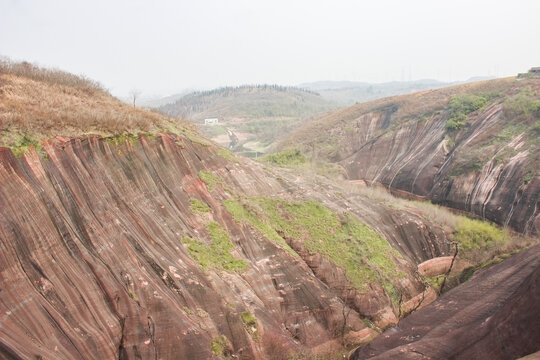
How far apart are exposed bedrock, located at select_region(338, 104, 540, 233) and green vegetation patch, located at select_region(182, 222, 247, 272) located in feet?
64.4

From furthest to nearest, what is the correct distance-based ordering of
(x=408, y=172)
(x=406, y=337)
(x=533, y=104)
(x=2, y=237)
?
(x=408, y=172) < (x=533, y=104) < (x=406, y=337) < (x=2, y=237)

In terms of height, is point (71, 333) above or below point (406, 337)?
above

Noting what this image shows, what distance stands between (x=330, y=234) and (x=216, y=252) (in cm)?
631

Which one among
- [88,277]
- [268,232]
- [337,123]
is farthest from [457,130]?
[88,277]

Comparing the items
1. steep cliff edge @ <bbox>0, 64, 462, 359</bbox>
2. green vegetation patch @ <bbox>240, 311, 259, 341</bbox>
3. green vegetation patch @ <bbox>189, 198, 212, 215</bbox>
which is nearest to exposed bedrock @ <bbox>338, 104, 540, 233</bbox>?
steep cliff edge @ <bbox>0, 64, 462, 359</bbox>

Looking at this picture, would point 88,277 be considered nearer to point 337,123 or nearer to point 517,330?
point 517,330

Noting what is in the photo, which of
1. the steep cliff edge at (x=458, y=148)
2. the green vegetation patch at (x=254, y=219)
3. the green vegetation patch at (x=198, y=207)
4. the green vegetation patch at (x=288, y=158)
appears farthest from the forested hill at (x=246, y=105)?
the green vegetation patch at (x=198, y=207)

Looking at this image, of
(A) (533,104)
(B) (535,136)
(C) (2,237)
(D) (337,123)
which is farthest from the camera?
(D) (337,123)

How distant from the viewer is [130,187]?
1146 centimetres

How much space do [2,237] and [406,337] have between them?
1216 centimetres

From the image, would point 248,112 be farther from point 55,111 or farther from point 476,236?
point 55,111

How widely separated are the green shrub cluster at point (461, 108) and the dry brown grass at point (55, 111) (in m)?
28.9

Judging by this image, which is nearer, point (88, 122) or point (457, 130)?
point (88, 122)

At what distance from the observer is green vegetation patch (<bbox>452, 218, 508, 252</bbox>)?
1853cm
